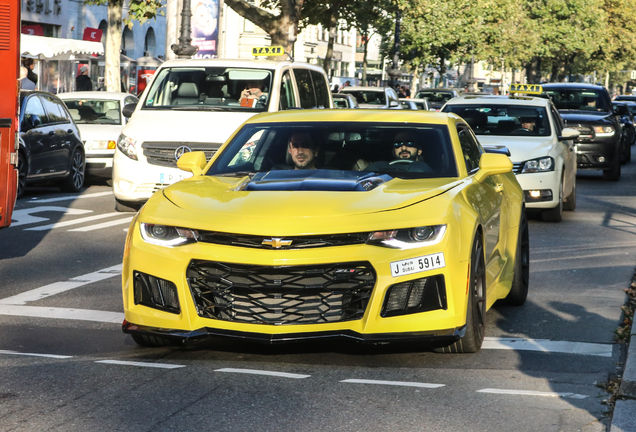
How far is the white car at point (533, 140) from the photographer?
551 inches

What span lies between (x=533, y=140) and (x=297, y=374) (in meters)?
9.48

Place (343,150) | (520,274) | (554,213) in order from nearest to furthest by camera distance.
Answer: (343,150)
(520,274)
(554,213)

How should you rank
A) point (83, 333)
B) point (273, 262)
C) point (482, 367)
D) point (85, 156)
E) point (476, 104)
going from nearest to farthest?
1. point (273, 262)
2. point (482, 367)
3. point (83, 333)
4. point (476, 104)
5. point (85, 156)

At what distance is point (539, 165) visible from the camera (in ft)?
46.1

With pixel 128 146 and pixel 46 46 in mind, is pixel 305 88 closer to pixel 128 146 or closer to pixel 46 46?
pixel 128 146

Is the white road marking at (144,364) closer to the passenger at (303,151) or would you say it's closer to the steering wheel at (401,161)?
the passenger at (303,151)

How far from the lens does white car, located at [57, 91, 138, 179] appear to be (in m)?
19.1

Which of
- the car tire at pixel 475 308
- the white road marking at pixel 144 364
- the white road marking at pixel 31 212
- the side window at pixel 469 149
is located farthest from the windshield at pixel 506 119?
the white road marking at pixel 144 364

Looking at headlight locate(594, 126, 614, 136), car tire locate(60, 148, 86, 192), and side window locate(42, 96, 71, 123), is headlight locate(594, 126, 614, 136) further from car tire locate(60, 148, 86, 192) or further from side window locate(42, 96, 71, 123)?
side window locate(42, 96, 71, 123)

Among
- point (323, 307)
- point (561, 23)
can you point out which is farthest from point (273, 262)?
point (561, 23)

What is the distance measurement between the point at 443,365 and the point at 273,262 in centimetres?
120

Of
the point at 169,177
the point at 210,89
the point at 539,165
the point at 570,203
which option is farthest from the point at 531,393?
the point at 570,203

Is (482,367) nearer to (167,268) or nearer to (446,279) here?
(446,279)

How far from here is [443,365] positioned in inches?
237
